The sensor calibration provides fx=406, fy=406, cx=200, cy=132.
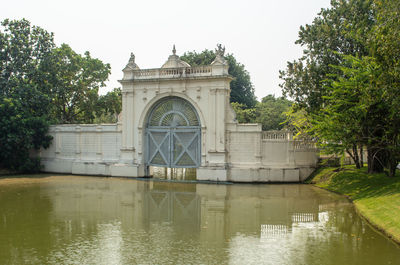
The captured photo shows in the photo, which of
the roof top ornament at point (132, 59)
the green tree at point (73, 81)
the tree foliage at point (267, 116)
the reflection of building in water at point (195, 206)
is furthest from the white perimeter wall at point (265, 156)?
the tree foliage at point (267, 116)

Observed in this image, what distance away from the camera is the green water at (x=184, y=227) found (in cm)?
913

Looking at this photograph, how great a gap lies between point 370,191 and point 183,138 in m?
9.92

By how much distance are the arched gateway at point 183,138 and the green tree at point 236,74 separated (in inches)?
870

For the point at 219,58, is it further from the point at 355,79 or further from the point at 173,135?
the point at 355,79

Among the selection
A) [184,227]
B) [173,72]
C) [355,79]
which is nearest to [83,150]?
[173,72]

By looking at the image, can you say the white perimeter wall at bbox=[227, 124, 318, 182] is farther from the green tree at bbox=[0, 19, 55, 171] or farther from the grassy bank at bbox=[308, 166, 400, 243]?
the green tree at bbox=[0, 19, 55, 171]

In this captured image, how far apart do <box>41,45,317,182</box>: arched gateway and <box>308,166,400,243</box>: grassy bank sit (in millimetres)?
1591

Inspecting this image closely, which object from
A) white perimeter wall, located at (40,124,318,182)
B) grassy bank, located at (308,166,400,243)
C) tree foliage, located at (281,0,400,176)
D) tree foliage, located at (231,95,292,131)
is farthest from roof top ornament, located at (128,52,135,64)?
tree foliage, located at (231,95,292,131)

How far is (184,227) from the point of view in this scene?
11797 mm

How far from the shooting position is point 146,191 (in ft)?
60.1

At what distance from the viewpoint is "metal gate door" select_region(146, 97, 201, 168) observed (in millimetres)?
21766

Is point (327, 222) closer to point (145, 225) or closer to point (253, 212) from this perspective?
point (253, 212)

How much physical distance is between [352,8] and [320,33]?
1742 millimetres

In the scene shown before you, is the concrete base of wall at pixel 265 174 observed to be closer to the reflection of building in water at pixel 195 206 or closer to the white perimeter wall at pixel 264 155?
the white perimeter wall at pixel 264 155
